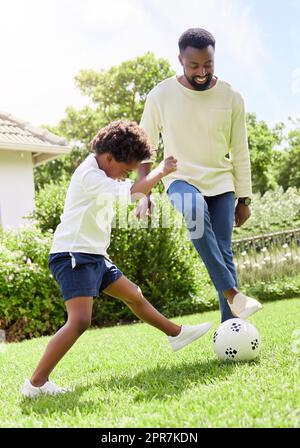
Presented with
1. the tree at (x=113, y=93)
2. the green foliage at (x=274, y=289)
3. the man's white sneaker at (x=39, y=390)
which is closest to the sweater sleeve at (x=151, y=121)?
the man's white sneaker at (x=39, y=390)

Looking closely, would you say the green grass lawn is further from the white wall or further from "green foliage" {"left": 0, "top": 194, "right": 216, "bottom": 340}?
the white wall

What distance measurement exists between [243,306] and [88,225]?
49.7 inches

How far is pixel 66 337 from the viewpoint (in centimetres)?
360

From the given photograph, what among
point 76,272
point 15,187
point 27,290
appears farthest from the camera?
point 15,187

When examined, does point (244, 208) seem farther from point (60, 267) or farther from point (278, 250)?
point (278, 250)

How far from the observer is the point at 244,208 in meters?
5.09

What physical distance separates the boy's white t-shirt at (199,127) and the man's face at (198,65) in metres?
0.10

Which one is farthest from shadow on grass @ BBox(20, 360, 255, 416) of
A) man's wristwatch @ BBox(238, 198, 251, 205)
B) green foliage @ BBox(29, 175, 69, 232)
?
green foliage @ BBox(29, 175, 69, 232)

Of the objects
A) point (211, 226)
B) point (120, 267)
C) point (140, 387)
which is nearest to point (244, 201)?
point (211, 226)

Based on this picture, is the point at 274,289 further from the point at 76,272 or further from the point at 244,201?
the point at 76,272
